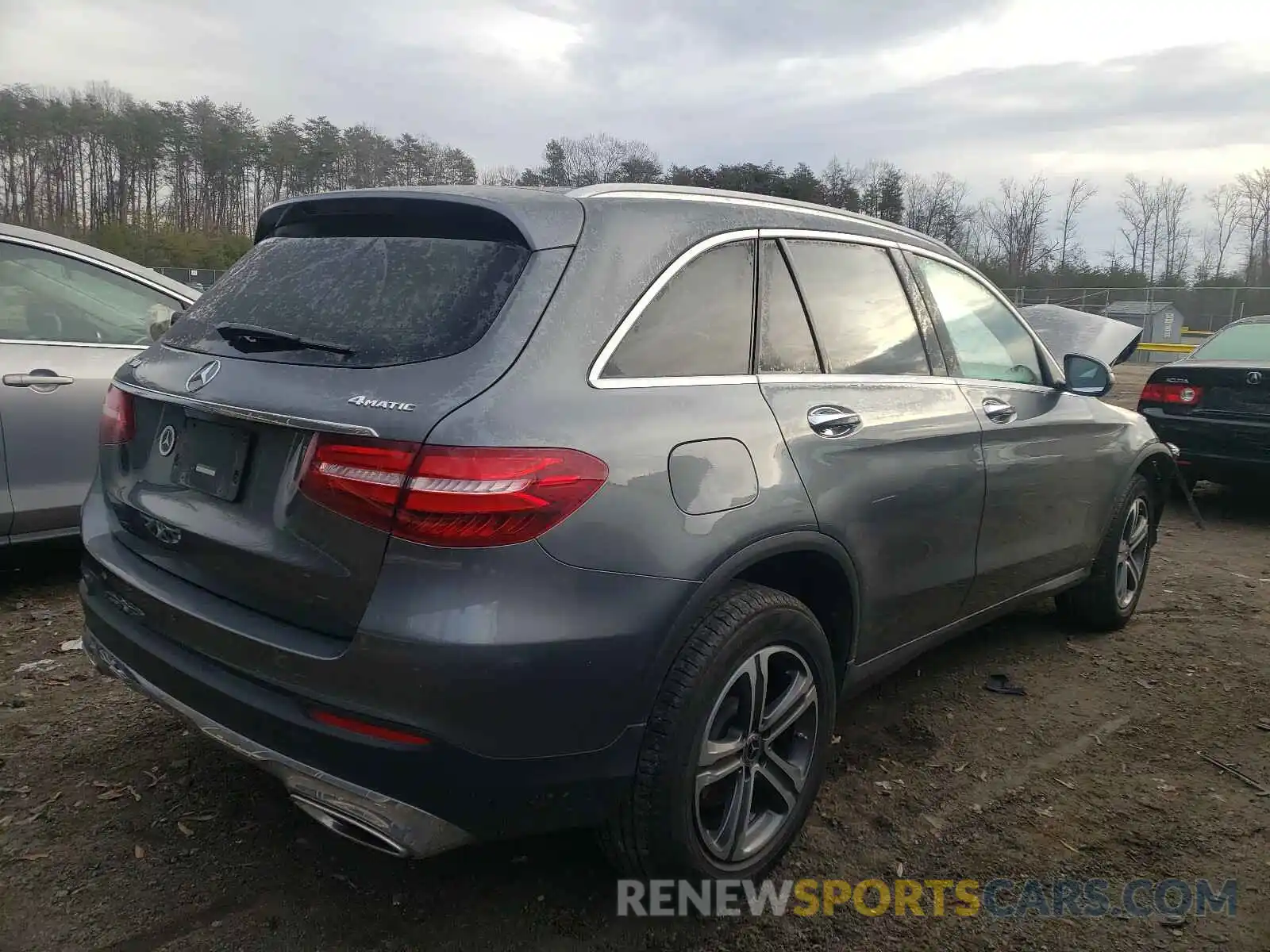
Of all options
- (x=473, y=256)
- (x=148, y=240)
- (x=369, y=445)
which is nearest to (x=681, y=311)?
(x=473, y=256)

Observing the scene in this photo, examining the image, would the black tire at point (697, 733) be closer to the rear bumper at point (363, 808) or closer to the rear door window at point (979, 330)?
the rear bumper at point (363, 808)

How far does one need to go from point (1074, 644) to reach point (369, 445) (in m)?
3.75

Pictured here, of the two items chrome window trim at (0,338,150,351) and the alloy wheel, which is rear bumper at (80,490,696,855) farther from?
chrome window trim at (0,338,150,351)

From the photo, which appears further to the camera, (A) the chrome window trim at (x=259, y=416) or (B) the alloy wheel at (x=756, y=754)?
(B) the alloy wheel at (x=756, y=754)

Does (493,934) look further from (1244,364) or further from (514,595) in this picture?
(1244,364)

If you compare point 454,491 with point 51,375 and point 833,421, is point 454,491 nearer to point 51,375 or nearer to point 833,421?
point 833,421

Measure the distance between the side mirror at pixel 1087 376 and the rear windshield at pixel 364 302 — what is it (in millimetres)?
2862

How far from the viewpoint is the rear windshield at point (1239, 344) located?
7.18 meters

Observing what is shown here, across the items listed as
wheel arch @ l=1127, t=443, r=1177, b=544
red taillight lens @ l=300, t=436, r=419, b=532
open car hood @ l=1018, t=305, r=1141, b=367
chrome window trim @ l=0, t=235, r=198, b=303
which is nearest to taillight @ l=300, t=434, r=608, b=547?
red taillight lens @ l=300, t=436, r=419, b=532

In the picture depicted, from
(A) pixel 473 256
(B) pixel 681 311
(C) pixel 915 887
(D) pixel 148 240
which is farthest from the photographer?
(D) pixel 148 240

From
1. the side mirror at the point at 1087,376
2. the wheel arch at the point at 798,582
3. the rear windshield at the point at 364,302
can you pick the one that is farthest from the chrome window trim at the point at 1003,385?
the rear windshield at the point at 364,302

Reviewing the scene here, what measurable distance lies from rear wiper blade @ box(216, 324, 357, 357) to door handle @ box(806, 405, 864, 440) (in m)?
1.23

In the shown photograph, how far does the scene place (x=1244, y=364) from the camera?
22.7 feet

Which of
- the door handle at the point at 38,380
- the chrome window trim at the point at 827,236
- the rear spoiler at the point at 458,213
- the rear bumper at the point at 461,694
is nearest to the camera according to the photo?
the rear bumper at the point at 461,694
